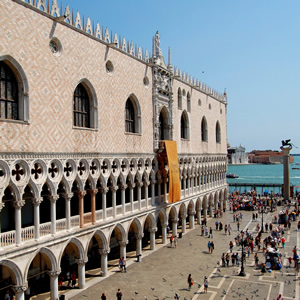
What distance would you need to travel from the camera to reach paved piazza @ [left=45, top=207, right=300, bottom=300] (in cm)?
1509

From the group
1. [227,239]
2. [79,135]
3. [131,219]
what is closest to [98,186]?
[131,219]

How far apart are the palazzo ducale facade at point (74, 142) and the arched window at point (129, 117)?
6 cm

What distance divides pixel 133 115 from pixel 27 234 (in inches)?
394

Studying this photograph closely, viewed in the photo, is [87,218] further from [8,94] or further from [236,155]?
[236,155]

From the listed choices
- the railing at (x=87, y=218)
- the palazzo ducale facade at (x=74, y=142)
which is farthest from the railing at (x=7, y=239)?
the railing at (x=87, y=218)

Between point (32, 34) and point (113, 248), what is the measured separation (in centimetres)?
1393

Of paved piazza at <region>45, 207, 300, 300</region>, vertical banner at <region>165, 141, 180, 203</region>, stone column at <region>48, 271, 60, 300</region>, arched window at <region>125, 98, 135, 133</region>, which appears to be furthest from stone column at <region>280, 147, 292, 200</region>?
stone column at <region>48, 271, 60, 300</region>

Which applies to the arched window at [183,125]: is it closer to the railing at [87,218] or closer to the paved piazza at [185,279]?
the paved piazza at [185,279]

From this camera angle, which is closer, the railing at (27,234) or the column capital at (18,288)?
the column capital at (18,288)

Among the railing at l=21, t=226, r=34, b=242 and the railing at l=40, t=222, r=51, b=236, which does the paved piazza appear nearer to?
the railing at l=40, t=222, r=51, b=236

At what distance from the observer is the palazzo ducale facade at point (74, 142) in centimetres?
1228

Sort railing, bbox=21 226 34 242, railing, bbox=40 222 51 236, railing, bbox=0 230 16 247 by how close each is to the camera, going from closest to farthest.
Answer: railing, bbox=0 230 16 247 → railing, bbox=21 226 34 242 → railing, bbox=40 222 51 236

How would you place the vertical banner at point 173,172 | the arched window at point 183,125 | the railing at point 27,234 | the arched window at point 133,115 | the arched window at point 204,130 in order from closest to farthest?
the railing at point 27,234
the arched window at point 133,115
the vertical banner at point 173,172
the arched window at point 183,125
the arched window at point 204,130

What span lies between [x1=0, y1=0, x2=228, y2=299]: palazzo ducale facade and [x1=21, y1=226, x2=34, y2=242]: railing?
0.04 meters
